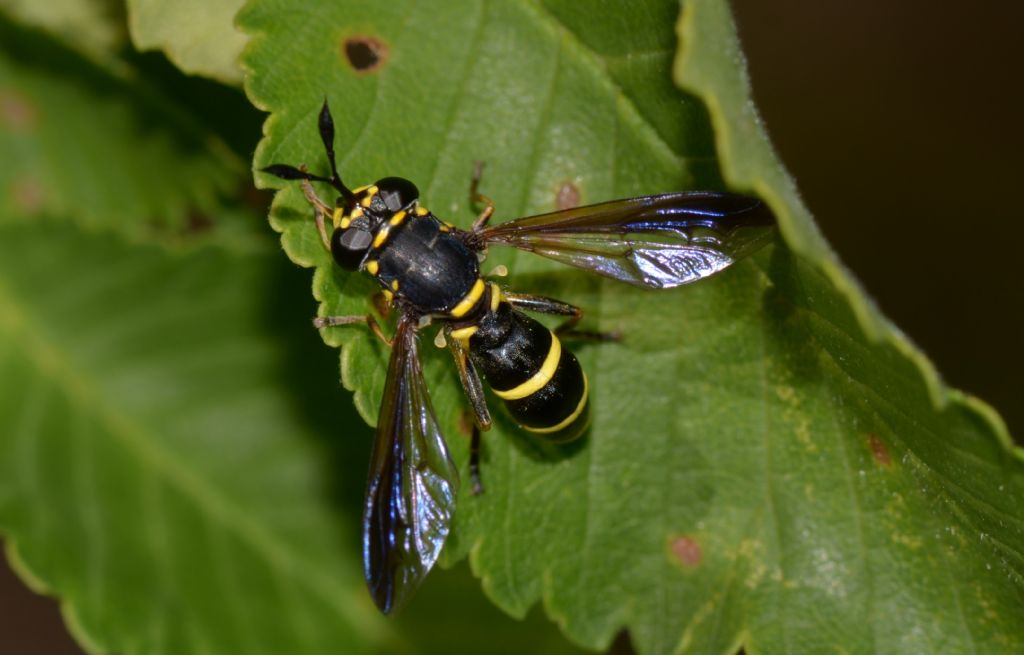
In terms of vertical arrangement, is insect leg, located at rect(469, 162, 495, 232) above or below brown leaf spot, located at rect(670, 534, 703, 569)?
above

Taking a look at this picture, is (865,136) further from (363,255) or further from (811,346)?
(363,255)

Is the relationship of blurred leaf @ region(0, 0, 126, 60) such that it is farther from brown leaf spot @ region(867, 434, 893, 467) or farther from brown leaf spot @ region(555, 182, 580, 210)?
brown leaf spot @ region(867, 434, 893, 467)

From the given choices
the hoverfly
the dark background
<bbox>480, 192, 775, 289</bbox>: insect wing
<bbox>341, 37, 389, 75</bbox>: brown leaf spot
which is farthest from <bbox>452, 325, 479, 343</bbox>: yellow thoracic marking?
the dark background

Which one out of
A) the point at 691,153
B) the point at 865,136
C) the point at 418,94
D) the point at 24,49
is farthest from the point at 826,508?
the point at 24,49

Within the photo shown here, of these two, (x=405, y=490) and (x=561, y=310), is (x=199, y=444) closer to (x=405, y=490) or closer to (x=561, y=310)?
(x=405, y=490)

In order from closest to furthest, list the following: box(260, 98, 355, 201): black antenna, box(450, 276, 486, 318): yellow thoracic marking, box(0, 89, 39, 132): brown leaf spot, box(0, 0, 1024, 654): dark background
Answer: box(260, 98, 355, 201): black antenna
box(450, 276, 486, 318): yellow thoracic marking
box(0, 89, 39, 132): brown leaf spot
box(0, 0, 1024, 654): dark background

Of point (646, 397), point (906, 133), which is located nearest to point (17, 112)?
point (646, 397)

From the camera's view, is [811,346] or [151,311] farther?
[151,311]
